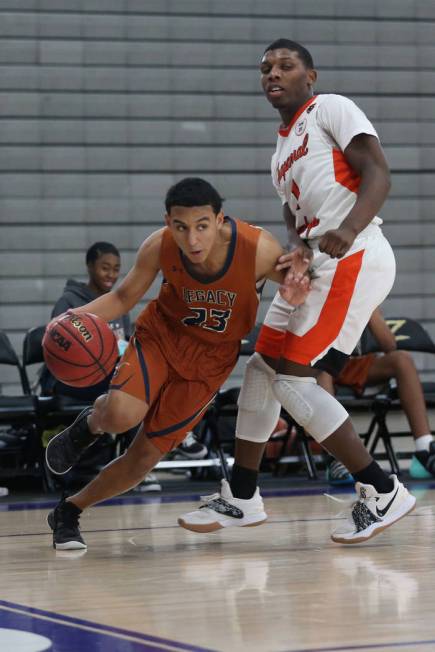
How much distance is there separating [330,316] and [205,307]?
1.27ft

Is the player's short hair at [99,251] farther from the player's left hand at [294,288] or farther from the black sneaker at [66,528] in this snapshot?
the player's left hand at [294,288]

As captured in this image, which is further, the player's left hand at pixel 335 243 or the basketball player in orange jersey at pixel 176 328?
the basketball player in orange jersey at pixel 176 328

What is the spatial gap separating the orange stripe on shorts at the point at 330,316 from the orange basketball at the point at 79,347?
0.58 meters

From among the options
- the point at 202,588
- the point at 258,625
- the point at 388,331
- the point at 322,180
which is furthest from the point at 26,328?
the point at 258,625

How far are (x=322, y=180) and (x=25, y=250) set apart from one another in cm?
451

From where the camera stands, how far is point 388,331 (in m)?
6.57

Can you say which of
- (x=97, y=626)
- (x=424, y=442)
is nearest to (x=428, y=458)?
(x=424, y=442)

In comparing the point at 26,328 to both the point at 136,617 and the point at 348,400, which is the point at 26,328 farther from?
the point at 136,617

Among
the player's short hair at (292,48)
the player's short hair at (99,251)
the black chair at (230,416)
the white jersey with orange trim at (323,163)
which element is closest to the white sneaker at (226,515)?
the white jersey with orange trim at (323,163)

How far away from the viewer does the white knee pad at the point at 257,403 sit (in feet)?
12.8

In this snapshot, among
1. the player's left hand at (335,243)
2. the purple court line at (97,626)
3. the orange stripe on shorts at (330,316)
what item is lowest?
the purple court line at (97,626)

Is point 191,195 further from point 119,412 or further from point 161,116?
point 161,116

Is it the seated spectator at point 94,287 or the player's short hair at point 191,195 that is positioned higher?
the player's short hair at point 191,195

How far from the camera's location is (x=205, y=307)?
365 cm
